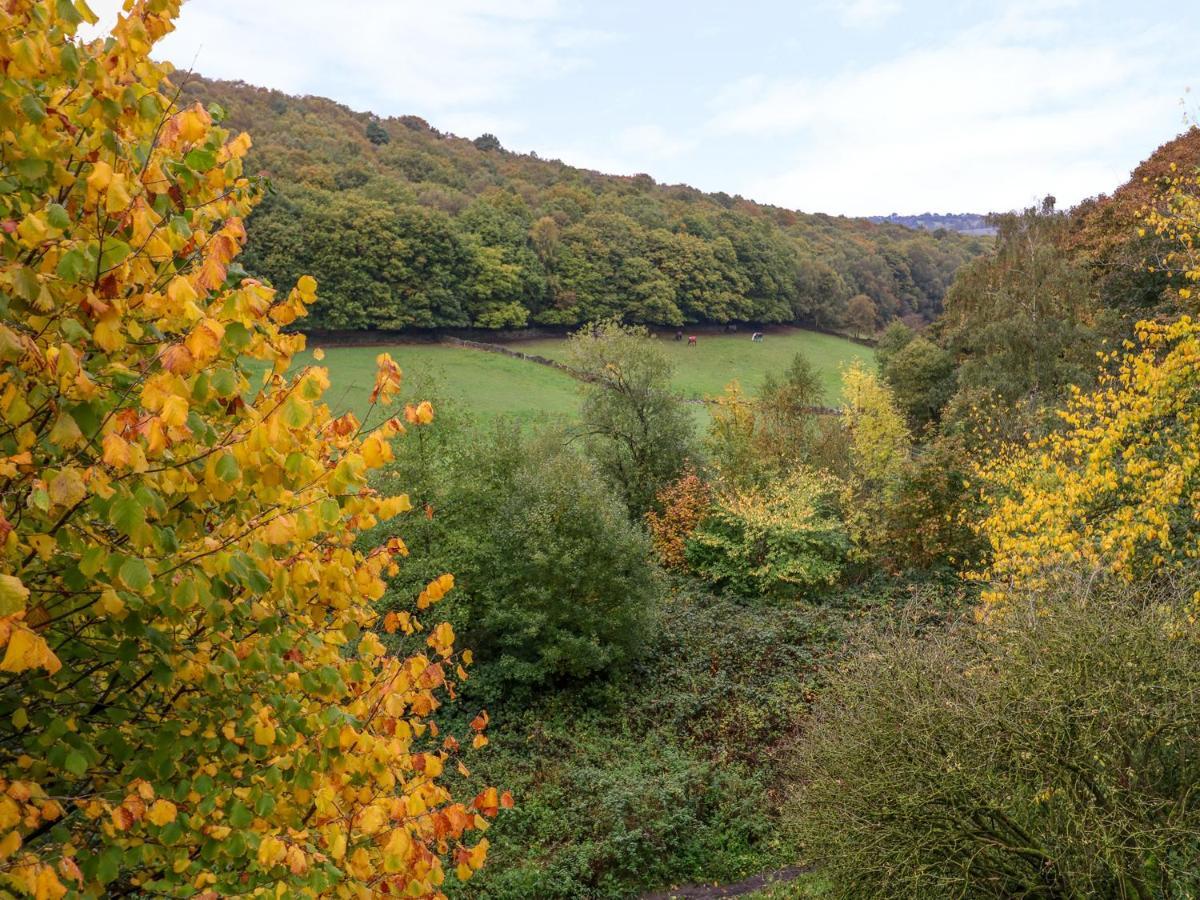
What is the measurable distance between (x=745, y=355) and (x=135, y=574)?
225 feet

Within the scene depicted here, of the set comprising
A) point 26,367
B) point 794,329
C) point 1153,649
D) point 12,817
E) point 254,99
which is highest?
point 254,99

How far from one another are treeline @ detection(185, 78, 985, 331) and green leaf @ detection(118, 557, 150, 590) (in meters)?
39.3

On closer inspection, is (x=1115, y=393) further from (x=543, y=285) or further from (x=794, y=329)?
(x=794, y=329)

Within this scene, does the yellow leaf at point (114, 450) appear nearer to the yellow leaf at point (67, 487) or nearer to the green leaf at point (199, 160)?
the yellow leaf at point (67, 487)

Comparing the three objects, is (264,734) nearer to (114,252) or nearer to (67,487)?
(67,487)

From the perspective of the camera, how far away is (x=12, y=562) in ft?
11.1

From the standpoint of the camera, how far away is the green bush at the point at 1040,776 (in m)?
8.04

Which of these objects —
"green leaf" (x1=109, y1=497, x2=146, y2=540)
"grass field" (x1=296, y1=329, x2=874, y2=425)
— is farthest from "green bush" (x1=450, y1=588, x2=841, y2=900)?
"grass field" (x1=296, y1=329, x2=874, y2=425)

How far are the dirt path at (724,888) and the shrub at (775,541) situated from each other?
12224mm

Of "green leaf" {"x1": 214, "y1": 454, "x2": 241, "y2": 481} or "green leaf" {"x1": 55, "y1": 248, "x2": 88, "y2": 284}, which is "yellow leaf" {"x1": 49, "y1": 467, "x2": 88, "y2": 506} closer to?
"green leaf" {"x1": 214, "y1": 454, "x2": 241, "y2": 481}

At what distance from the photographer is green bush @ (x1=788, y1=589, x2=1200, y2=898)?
8039 mm

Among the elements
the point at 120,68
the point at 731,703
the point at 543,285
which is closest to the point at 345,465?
the point at 120,68

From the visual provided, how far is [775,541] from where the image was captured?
26.2 metres

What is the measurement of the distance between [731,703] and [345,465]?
17134mm
